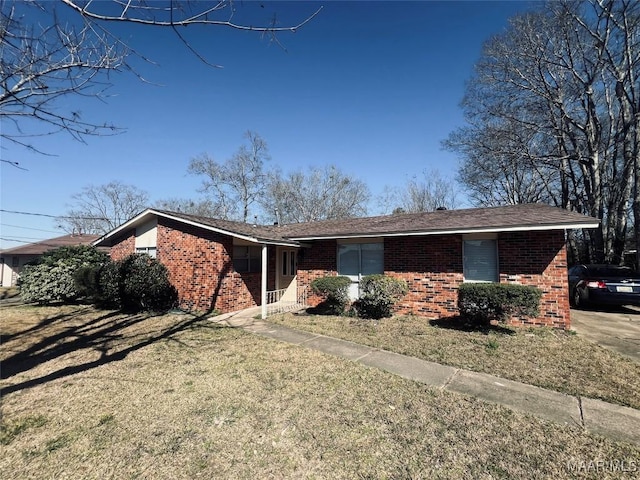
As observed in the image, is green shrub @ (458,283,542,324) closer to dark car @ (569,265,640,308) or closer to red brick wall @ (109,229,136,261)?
dark car @ (569,265,640,308)

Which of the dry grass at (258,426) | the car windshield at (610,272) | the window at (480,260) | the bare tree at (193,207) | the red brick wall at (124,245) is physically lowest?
the dry grass at (258,426)

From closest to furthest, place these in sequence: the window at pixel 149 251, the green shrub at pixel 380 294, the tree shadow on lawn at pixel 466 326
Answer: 1. the tree shadow on lawn at pixel 466 326
2. the green shrub at pixel 380 294
3. the window at pixel 149 251

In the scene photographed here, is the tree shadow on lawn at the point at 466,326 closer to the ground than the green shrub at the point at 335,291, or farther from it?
closer to the ground

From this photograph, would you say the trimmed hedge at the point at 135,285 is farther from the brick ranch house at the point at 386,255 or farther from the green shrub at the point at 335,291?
the green shrub at the point at 335,291

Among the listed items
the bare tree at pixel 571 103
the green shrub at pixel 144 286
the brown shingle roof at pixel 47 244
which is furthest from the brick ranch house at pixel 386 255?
the brown shingle roof at pixel 47 244

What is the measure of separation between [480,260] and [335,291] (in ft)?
14.6

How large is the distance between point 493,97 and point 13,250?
146 feet

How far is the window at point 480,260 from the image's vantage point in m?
8.59

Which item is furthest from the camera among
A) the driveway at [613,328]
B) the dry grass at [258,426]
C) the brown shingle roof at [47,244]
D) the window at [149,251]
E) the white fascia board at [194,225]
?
the brown shingle roof at [47,244]

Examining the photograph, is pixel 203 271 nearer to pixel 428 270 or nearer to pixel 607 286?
pixel 428 270

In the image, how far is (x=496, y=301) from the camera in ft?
23.6

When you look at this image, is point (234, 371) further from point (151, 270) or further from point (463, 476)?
point (151, 270)

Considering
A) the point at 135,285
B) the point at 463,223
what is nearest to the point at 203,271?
the point at 135,285

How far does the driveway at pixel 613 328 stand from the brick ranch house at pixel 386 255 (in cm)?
74
